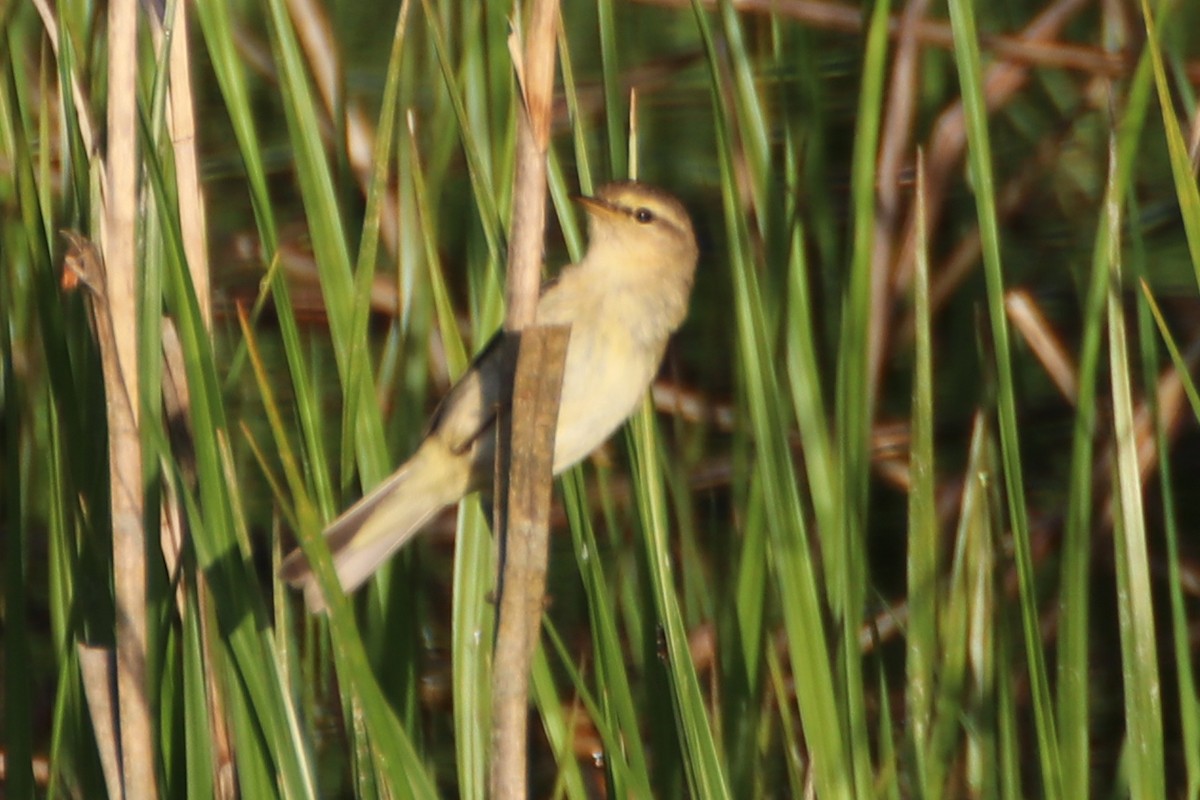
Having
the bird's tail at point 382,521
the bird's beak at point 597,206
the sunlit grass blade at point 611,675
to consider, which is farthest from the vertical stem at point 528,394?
the bird's beak at point 597,206

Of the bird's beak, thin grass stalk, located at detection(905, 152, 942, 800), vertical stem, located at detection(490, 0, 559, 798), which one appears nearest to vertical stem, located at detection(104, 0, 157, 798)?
vertical stem, located at detection(490, 0, 559, 798)

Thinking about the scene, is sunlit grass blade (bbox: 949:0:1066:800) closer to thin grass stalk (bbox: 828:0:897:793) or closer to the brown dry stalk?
thin grass stalk (bbox: 828:0:897:793)

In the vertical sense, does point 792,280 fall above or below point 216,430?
above

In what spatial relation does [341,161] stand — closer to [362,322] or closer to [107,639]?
[362,322]

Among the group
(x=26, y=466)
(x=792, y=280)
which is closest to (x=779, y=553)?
(x=792, y=280)

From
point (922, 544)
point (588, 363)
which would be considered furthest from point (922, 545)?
point (588, 363)

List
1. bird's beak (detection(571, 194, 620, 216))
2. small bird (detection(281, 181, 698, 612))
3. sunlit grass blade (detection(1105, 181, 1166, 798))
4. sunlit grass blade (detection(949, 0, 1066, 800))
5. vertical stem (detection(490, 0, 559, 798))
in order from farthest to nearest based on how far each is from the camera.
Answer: bird's beak (detection(571, 194, 620, 216)) < small bird (detection(281, 181, 698, 612)) < sunlit grass blade (detection(1105, 181, 1166, 798)) < sunlit grass blade (detection(949, 0, 1066, 800)) < vertical stem (detection(490, 0, 559, 798))
